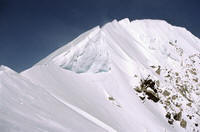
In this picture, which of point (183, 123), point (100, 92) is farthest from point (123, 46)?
point (183, 123)

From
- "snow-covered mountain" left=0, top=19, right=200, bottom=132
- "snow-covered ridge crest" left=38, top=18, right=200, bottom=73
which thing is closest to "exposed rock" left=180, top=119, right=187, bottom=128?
"snow-covered mountain" left=0, top=19, right=200, bottom=132

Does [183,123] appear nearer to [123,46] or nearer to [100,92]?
[100,92]

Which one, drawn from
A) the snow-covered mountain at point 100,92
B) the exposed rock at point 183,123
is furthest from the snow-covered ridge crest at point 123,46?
the exposed rock at point 183,123

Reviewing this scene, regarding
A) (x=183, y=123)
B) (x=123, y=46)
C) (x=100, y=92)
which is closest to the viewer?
(x=100, y=92)

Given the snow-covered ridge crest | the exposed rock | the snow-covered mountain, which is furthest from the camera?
the exposed rock

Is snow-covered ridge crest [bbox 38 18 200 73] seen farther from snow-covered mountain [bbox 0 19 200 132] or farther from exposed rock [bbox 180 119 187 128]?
exposed rock [bbox 180 119 187 128]

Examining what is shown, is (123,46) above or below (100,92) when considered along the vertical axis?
above

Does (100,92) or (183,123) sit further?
(183,123)

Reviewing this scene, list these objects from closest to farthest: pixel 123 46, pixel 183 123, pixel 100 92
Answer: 1. pixel 100 92
2. pixel 183 123
3. pixel 123 46

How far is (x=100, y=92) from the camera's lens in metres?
15.1

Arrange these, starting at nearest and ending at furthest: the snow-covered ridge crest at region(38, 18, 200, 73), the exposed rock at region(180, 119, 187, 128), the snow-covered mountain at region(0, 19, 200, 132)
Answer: the snow-covered mountain at region(0, 19, 200, 132)
the snow-covered ridge crest at region(38, 18, 200, 73)
the exposed rock at region(180, 119, 187, 128)

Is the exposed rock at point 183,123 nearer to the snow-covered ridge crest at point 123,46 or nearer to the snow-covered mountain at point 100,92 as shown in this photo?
the snow-covered mountain at point 100,92

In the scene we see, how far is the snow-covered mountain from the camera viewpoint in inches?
248

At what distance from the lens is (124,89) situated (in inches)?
675
